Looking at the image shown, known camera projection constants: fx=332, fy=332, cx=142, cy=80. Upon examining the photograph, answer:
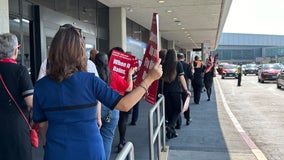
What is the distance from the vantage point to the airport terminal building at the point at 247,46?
297 ft

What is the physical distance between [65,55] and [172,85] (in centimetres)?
459

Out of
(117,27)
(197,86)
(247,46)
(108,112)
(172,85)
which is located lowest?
(197,86)

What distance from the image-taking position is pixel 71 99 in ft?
7.07

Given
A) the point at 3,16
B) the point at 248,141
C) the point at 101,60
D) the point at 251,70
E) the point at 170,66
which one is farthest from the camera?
the point at 251,70

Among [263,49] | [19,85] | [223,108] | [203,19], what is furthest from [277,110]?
[263,49]

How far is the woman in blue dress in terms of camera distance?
7.07 ft

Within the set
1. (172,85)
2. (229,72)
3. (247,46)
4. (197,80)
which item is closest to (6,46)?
(172,85)

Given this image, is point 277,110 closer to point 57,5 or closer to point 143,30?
point 57,5

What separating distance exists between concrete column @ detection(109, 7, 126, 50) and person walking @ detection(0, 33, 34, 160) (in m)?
9.71

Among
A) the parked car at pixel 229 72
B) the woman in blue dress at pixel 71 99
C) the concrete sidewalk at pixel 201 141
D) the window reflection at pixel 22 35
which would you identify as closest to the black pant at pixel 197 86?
the concrete sidewalk at pixel 201 141

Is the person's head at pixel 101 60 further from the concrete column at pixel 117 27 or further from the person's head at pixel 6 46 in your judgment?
the concrete column at pixel 117 27

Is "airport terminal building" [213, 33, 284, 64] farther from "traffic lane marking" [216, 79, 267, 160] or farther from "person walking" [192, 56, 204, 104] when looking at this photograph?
"traffic lane marking" [216, 79, 267, 160]

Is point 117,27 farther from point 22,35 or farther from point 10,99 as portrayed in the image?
point 10,99

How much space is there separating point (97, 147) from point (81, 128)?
7.4 inches
